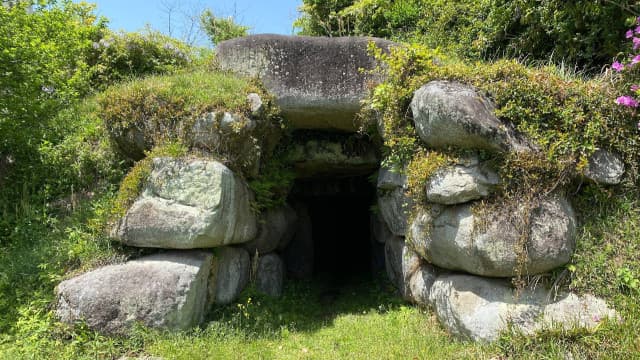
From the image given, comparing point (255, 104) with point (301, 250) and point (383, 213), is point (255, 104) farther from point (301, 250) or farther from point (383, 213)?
point (301, 250)

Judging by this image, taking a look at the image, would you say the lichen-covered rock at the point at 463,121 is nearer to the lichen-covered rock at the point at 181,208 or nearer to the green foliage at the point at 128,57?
the lichen-covered rock at the point at 181,208

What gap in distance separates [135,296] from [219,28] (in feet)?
31.5

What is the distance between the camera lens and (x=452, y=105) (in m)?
3.91

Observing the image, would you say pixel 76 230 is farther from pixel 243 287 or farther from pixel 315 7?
pixel 315 7

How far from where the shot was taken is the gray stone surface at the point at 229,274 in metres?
4.93

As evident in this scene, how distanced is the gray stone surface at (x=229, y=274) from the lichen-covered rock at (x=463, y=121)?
2799 mm

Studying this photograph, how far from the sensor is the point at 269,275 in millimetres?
6180

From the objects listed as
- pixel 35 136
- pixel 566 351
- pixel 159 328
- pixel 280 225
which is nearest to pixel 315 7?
pixel 280 225

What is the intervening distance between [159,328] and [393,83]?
3605 mm

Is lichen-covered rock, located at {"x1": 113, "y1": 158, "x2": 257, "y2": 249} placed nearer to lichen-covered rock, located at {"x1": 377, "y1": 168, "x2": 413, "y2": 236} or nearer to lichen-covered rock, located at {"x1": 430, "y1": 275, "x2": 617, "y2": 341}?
lichen-covered rock, located at {"x1": 377, "y1": 168, "x2": 413, "y2": 236}

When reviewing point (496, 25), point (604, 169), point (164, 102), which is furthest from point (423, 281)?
point (496, 25)

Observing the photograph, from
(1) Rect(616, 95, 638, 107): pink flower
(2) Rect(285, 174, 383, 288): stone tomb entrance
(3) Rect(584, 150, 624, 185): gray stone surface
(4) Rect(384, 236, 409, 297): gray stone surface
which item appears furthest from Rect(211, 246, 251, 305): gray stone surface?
(1) Rect(616, 95, 638, 107): pink flower

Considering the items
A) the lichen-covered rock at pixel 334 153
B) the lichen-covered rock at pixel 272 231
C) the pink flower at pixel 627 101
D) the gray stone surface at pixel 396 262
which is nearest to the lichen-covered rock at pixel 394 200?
the gray stone surface at pixel 396 262

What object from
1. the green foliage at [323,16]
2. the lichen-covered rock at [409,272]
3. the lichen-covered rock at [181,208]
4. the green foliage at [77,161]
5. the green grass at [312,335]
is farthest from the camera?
the green foliage at [323,16]
